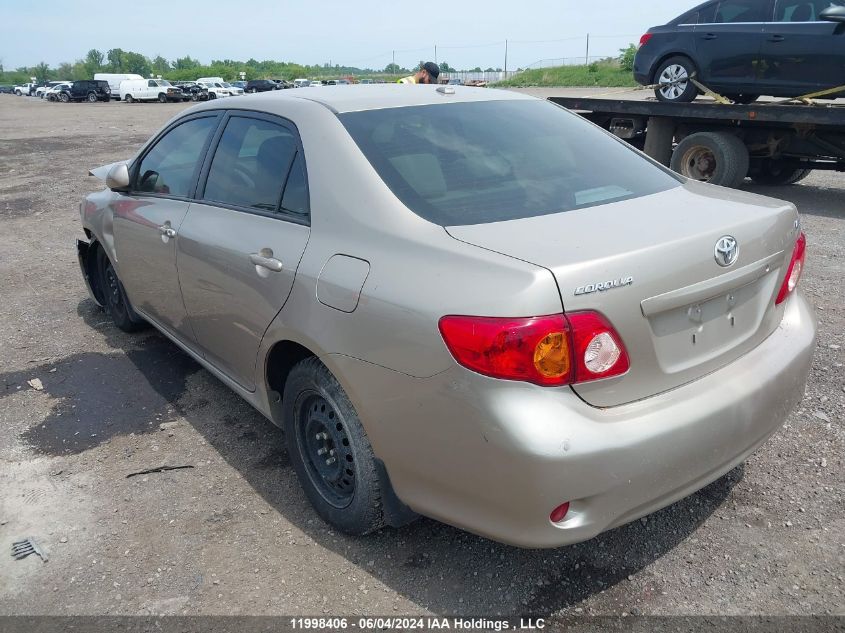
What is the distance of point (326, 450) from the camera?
9.31 feet

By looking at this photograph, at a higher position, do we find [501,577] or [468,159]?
[468,159]

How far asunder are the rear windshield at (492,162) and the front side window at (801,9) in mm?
7213

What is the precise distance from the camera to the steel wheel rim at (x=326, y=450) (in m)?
2.69

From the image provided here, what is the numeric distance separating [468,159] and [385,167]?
37 centimetres

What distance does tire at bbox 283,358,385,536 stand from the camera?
2537 millimetres

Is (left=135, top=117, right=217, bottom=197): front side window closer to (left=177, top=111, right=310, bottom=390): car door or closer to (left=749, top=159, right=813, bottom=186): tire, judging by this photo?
(left=177, top=111, right=310, bottom=390): car door

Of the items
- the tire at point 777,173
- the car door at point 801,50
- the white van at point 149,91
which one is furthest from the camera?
the white van at point 149,91

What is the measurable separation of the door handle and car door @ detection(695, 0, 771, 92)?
337 inches

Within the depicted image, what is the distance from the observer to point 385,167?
2.61 meters

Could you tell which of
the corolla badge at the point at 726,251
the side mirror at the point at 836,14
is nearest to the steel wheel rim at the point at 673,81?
the side mirror at the point at 836,14

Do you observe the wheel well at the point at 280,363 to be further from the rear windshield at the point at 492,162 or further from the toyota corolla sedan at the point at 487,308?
the rear windshield at the point at 492,162

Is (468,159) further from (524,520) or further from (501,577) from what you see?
(501,577)

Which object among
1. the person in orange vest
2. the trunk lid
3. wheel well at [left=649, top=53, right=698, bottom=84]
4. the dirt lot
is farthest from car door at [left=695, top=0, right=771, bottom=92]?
the trunk lid

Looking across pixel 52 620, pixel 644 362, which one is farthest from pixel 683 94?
pixel 52 620
